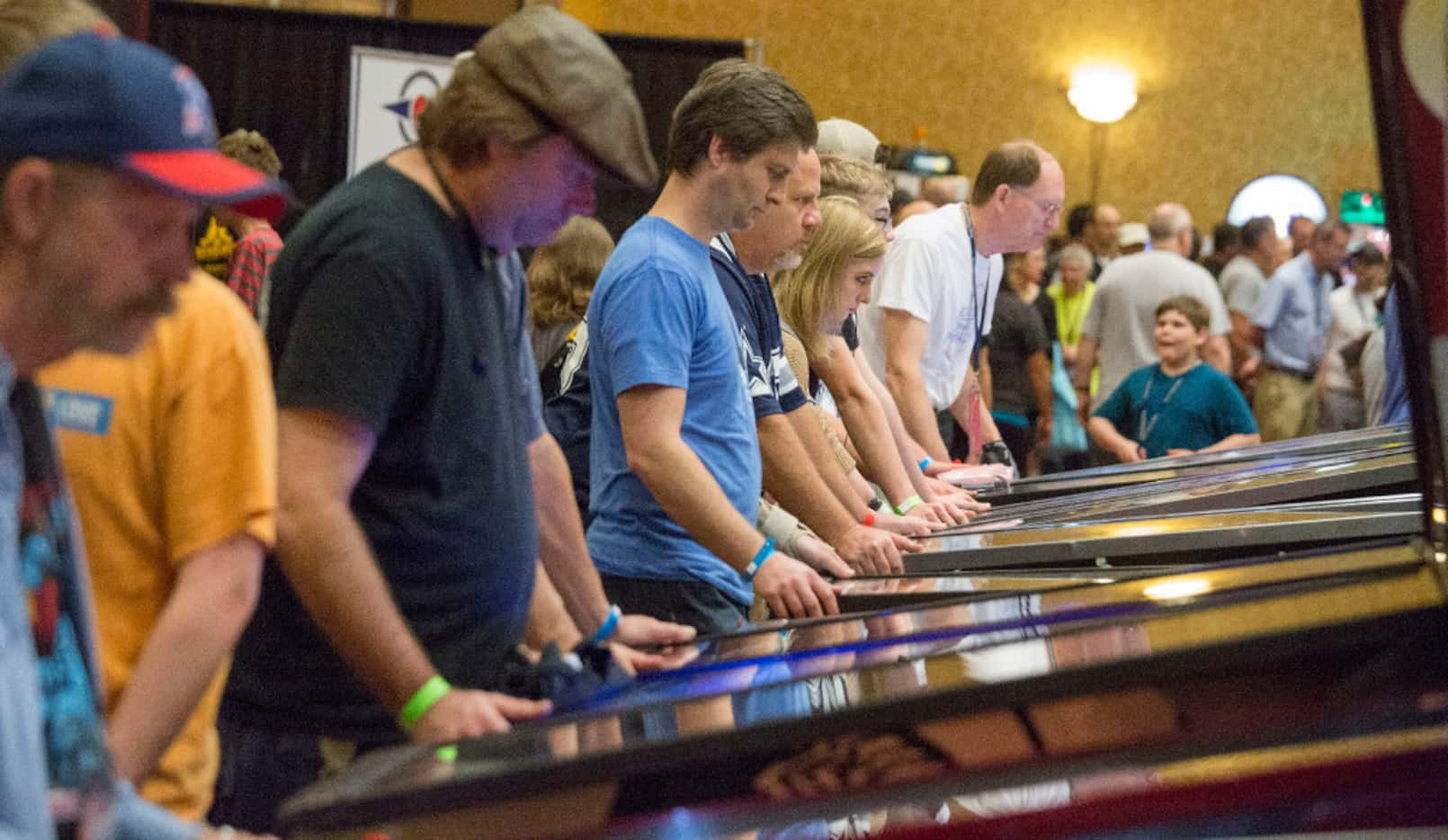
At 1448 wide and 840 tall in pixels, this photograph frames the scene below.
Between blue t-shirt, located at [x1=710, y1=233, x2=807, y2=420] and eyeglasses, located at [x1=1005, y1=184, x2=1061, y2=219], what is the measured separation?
2170 mm

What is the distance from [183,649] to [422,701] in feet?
0.88

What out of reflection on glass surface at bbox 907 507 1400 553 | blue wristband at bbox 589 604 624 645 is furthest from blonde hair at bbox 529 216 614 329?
blue wristband at bbox 589 604 624 645

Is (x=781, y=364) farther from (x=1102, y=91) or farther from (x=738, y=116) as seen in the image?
(x=1102, y=91)

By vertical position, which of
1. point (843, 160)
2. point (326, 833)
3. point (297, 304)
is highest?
point (843, 160)

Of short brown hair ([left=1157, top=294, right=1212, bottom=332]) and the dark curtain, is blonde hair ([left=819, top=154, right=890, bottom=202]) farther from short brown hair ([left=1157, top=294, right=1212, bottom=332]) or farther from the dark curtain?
short brown hair ([left=1157, top=294, right=1212, bottom=332])

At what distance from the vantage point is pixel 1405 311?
139 centimetres

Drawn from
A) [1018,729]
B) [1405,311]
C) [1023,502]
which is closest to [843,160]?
[1023,502]

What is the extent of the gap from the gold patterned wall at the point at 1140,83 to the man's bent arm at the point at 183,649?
10.5 metres

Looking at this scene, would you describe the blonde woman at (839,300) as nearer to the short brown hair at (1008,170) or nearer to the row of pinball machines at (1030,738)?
the short brown hair at (1008,170)

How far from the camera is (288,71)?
6.38 m

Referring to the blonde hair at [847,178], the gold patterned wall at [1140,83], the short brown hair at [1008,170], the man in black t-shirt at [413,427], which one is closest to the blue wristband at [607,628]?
the man in black t-shirt at [413,427]

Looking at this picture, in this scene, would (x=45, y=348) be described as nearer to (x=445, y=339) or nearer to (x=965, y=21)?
(x=445, y=339)

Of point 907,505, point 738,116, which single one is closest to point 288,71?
point 907,505

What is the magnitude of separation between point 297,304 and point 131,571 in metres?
0.35
